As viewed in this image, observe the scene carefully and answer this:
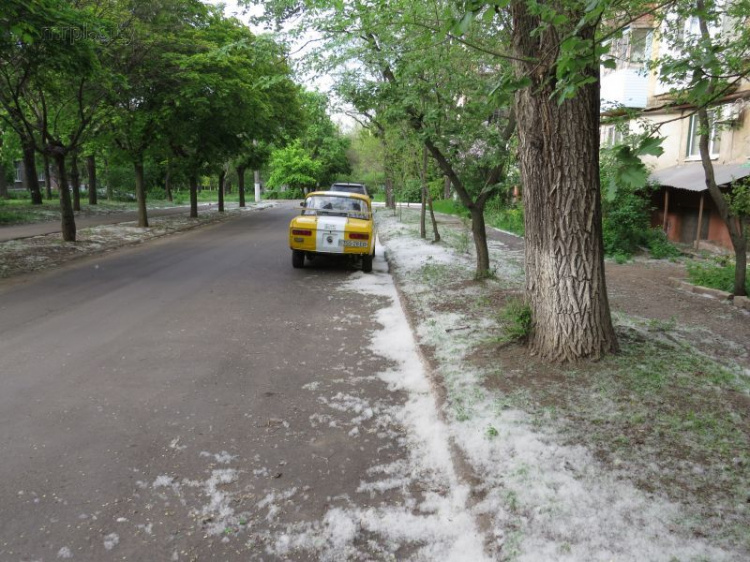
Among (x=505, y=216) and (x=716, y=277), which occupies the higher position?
(x=505, y=216)

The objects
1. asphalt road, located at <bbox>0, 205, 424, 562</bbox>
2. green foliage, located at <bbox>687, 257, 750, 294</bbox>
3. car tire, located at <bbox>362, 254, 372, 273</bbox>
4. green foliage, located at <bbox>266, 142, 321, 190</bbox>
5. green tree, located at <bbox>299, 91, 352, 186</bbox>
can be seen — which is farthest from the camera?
green tree, located at <bbox>299, 91, 352, 186</bbox>

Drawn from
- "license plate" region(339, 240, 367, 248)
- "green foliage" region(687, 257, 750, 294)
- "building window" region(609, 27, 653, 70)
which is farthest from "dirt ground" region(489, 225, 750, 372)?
"license plate" region(339, 240, 367, 248)

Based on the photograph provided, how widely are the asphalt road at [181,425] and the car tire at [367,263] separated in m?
2.93

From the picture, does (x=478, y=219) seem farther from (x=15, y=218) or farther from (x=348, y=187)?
(x=15, y=218)

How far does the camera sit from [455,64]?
30.7 feet

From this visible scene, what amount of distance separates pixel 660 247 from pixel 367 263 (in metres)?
8.08

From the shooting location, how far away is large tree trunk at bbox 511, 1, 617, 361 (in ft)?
15.8

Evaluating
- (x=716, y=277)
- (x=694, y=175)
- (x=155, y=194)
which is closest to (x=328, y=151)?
(x=155, y=194)

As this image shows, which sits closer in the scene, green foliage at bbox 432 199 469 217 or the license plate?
the license plate

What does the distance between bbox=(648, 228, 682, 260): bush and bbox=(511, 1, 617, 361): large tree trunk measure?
1010 centimetres

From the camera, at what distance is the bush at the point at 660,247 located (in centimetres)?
1386

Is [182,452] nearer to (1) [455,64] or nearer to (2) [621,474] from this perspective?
(2) [621,474]

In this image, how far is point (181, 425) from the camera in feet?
13.6

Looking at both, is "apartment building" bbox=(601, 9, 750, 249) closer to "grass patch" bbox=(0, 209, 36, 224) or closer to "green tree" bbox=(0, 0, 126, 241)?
"green tree" bbox=(0, 0, 126, 241)
